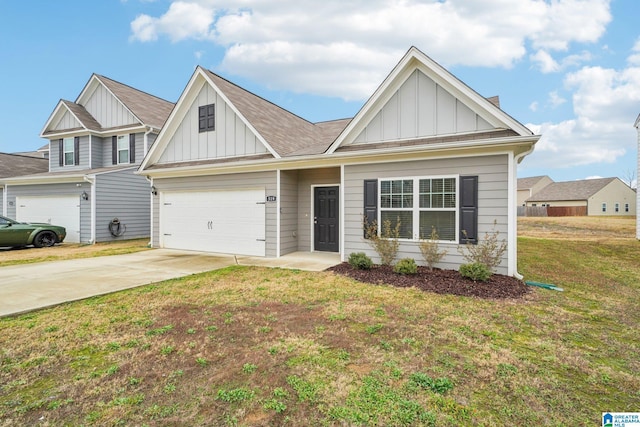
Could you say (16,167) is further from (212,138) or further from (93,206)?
(212,138)

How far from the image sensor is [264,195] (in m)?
9.82

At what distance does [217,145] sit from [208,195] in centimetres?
177

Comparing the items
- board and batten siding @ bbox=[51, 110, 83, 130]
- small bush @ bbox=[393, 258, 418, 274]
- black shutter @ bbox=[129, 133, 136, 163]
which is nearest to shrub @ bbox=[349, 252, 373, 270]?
small bush @ bbox=[393, 258, 418, 274]

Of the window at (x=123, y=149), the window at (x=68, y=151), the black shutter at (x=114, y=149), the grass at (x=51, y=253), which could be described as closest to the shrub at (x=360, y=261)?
the grass at (x=51, y=253)

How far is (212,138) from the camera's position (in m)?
10.8

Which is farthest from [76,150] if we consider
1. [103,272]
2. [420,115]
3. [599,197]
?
[599,197]

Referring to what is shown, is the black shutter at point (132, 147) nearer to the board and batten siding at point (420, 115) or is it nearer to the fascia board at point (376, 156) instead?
the fascia board at point (376, 156)

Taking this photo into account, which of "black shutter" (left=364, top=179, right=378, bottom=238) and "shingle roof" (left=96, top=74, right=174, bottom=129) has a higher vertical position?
"shingle roof" (left=96, top=74, right=174, bottom=129)

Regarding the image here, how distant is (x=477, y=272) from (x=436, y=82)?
4511 millimetres

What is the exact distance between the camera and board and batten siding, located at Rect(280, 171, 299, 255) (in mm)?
Answer: 9670

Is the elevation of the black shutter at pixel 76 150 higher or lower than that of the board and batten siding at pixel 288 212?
higher

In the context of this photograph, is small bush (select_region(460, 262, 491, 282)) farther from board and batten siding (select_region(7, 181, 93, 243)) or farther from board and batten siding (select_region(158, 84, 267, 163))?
board and batten siding (select_region(7, 181, 93, 243))

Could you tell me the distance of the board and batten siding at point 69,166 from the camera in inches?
627

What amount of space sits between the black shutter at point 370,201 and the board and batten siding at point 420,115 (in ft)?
3.83
